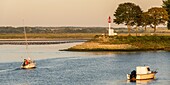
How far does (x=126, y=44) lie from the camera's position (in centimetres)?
14662

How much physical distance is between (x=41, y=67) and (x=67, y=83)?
90.0 ft

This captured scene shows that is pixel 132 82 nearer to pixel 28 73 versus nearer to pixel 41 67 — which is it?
pixel 28 73

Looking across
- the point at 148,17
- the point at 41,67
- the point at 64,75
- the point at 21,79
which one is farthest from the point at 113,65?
the point at 148,17

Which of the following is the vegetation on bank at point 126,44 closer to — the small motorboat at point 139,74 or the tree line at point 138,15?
the tree line at point 138,15

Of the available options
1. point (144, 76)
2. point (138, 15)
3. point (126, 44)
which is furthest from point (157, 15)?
point (144, 76)

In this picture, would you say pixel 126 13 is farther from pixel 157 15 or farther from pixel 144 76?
pixel 144 76

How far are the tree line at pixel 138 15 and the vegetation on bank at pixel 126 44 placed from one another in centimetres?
1553

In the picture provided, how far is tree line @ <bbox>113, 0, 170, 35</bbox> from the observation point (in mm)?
166750

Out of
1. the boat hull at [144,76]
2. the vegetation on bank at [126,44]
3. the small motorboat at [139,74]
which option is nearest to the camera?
the small motorboat at [139,74]

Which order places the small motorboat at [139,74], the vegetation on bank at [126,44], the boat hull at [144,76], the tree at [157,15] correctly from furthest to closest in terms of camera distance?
the tree at [157,15]
the vegetation on bank at [126,44]
the boat hull at [144,76]
the small motorboat at [139,74]

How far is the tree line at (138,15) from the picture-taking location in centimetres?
16675

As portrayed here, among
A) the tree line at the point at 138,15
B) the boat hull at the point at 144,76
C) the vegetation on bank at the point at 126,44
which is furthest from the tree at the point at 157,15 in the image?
the boat hull at the point at 144,76

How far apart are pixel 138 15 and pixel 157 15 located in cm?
618

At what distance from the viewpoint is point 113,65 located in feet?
323
